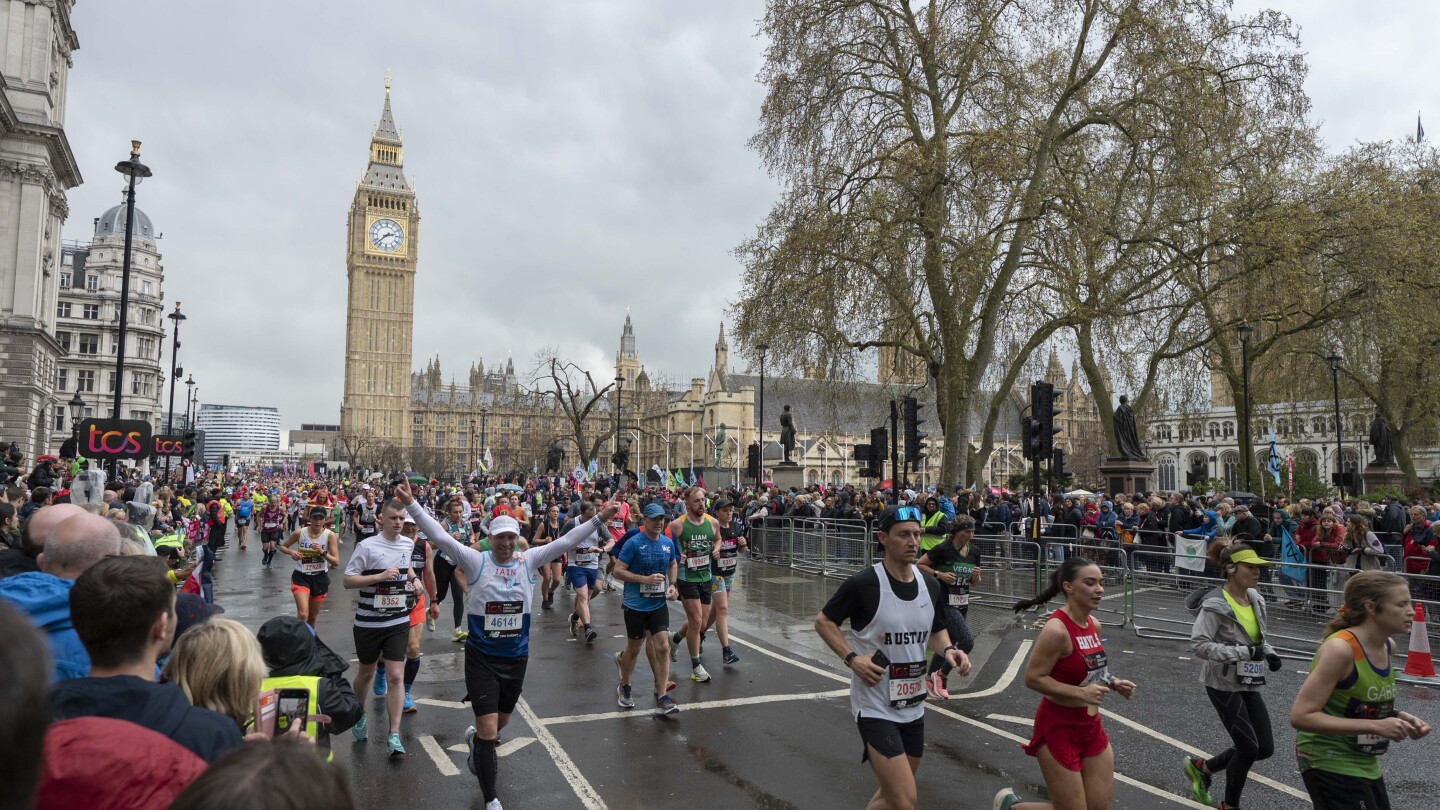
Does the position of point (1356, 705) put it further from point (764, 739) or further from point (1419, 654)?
point (1419, 654)

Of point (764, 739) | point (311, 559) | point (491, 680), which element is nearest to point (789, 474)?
point (311, 559)

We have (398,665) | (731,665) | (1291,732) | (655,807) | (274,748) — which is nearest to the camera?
(274,748)

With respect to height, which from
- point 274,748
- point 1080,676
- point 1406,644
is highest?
point 274,748

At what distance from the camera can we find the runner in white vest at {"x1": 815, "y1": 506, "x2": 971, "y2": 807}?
4465 millimetres

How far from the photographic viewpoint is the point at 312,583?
10438mm

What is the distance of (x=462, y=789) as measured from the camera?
20.0 feet

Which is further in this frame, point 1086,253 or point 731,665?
point 1086,253

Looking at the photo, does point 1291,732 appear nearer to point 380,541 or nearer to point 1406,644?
point 1406,644

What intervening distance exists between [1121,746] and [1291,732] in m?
1.75

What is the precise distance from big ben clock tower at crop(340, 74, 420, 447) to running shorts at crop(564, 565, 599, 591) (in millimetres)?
124715

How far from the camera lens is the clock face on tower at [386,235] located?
12619 cm

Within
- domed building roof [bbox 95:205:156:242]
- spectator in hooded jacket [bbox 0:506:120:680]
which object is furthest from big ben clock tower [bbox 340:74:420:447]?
spectator in hooded jacket [bbox 0:506:120:680]

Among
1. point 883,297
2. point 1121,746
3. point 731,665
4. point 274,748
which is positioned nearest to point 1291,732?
point 1121,746

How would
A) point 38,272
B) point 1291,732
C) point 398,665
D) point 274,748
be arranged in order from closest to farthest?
point 274,748, point 398,665, point 1291,732, point 38,272
